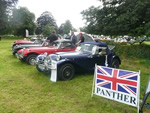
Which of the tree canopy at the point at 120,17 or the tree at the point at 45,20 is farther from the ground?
the tree at the point at 45,20

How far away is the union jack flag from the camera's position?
3.44 metres

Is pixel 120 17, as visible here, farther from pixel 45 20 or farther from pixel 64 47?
pixel 45 20

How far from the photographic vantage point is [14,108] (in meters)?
3.67

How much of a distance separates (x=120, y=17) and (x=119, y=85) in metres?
9.25

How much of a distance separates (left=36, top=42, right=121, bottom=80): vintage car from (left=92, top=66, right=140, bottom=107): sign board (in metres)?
1.93

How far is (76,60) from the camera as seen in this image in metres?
6.02

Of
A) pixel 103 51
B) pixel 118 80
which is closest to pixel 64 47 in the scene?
pixel 103 51

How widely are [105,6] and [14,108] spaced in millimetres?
12850

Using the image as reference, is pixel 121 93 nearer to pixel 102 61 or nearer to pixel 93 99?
pixel 93 99

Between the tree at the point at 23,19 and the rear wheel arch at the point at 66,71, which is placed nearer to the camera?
the rear wheel arch at the point at 66,71

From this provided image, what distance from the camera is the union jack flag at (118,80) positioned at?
344cm

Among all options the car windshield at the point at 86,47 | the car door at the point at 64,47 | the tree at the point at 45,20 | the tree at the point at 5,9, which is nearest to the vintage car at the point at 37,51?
the car door at the point at 64,47

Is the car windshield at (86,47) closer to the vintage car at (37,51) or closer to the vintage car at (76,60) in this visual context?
the vintage car at (76,60)

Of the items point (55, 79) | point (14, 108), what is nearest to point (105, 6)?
point (55, 79)
